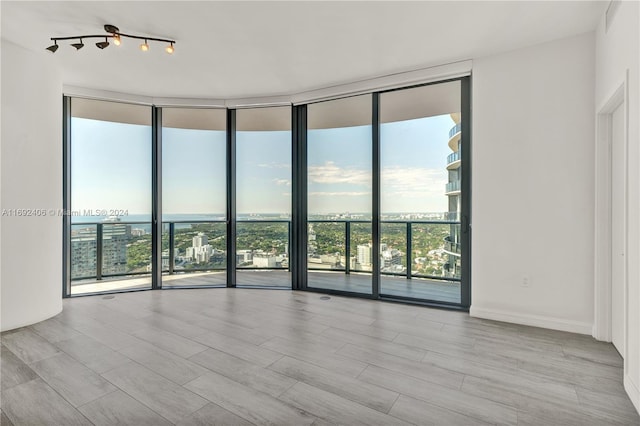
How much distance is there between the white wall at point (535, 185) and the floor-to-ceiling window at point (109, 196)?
15.0 ft

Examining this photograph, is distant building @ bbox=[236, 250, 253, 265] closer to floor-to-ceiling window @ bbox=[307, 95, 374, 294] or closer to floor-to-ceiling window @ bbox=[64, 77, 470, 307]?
floor-to-ceiling window @ bbox=[64, 77, 470, 307]

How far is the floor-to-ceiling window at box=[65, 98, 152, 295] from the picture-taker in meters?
4.29

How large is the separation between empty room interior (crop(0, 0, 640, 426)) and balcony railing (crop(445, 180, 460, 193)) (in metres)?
0.07

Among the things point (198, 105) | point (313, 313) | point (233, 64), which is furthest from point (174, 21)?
point (313, 313)

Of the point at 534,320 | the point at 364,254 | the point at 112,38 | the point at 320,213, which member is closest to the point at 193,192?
the point at 320,213

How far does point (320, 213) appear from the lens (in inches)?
178

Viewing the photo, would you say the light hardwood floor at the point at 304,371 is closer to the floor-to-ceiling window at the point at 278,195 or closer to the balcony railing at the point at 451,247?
the balcony railing at the point at 451,247

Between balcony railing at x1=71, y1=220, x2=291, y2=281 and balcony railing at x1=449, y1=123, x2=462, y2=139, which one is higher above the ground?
balcony railing at x1=449, y1=123, x2=462, y2=139

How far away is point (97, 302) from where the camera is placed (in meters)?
3.96

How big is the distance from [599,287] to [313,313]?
276 centimetres

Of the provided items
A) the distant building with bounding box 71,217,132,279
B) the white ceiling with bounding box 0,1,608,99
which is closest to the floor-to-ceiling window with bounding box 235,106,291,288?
the white ceiling with bounding box 0,1,608,99

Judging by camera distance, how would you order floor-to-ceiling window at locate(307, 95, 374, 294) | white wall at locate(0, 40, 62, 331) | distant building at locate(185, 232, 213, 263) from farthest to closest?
distant building at locate(185, 232, 213, 263) → floor-to-ceiling window at locate(307, 95, 374, 294) → white wall at locate(0, 40, 62, 331)

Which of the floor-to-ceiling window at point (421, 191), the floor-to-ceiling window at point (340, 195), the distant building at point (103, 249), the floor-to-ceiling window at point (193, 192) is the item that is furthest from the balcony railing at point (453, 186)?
the distant building at point (103, 249)

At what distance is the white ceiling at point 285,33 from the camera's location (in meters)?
2.53
